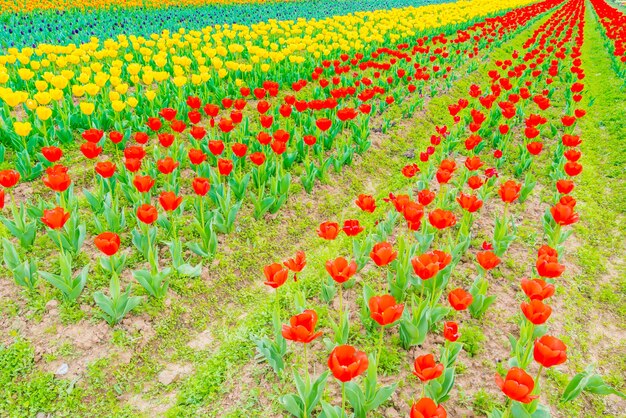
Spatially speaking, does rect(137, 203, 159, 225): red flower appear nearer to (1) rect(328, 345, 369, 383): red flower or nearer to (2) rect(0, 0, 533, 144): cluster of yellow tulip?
(1) rect(328, 345, 369, 383): red flower

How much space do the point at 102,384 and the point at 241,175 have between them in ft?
10.9

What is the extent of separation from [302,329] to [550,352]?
127 centimetres

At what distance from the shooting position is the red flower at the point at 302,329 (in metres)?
2.29

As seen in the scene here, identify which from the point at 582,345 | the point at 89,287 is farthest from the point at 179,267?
the point at 582,345

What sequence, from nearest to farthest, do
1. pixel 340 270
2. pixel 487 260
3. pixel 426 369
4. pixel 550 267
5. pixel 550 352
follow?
pixel 426 369 < pixel 550 352 < pixel 340 270 < pixel 550 267 < pixel 487 260

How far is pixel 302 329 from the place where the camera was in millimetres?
2281

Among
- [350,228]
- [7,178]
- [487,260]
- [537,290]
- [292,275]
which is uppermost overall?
[7,178]

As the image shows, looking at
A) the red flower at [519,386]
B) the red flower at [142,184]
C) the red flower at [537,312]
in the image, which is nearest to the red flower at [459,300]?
the red flower at [537,312]

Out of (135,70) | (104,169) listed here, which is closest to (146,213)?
(104,169)

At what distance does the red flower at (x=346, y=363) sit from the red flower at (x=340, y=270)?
0.57 metres

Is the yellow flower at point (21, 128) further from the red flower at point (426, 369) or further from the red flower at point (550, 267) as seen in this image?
the red flower at point (550, 267)

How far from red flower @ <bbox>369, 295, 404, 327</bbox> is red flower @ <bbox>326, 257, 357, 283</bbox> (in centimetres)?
28

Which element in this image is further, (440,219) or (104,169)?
(104,169)

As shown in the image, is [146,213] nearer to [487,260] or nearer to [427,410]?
[427,410]
